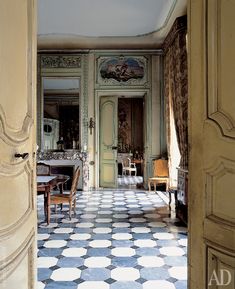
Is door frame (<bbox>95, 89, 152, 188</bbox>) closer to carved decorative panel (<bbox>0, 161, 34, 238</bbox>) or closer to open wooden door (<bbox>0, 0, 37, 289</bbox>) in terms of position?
open wooden door (<bbox>0, 0, 37, 289</bbox>)

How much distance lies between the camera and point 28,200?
179 centimetres

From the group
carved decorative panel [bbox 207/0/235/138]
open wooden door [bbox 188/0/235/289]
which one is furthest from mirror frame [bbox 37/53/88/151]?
carved decorative panel [bbox 207/0/235/138]

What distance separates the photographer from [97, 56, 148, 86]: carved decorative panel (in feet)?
30.6

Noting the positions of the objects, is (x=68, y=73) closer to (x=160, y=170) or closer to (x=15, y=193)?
(x=160, y=170)

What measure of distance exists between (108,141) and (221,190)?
8.10m

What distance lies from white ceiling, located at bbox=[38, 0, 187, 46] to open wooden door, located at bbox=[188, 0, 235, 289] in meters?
4.98

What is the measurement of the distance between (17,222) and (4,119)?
53cm

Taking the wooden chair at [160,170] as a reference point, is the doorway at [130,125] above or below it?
above

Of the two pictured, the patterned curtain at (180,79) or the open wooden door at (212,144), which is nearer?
the open wooden door at (212,144)

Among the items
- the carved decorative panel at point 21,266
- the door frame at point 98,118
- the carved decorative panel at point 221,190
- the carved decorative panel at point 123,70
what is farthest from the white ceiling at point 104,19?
the carved decorative panel at point 21,266

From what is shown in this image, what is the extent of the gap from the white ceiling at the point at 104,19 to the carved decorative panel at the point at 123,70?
768 mm

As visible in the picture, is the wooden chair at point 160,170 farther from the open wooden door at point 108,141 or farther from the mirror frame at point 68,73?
the mirror frame at point 68,73

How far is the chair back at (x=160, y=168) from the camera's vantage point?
28.8 feet

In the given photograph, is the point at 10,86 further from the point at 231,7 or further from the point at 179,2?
the point at 179,2
